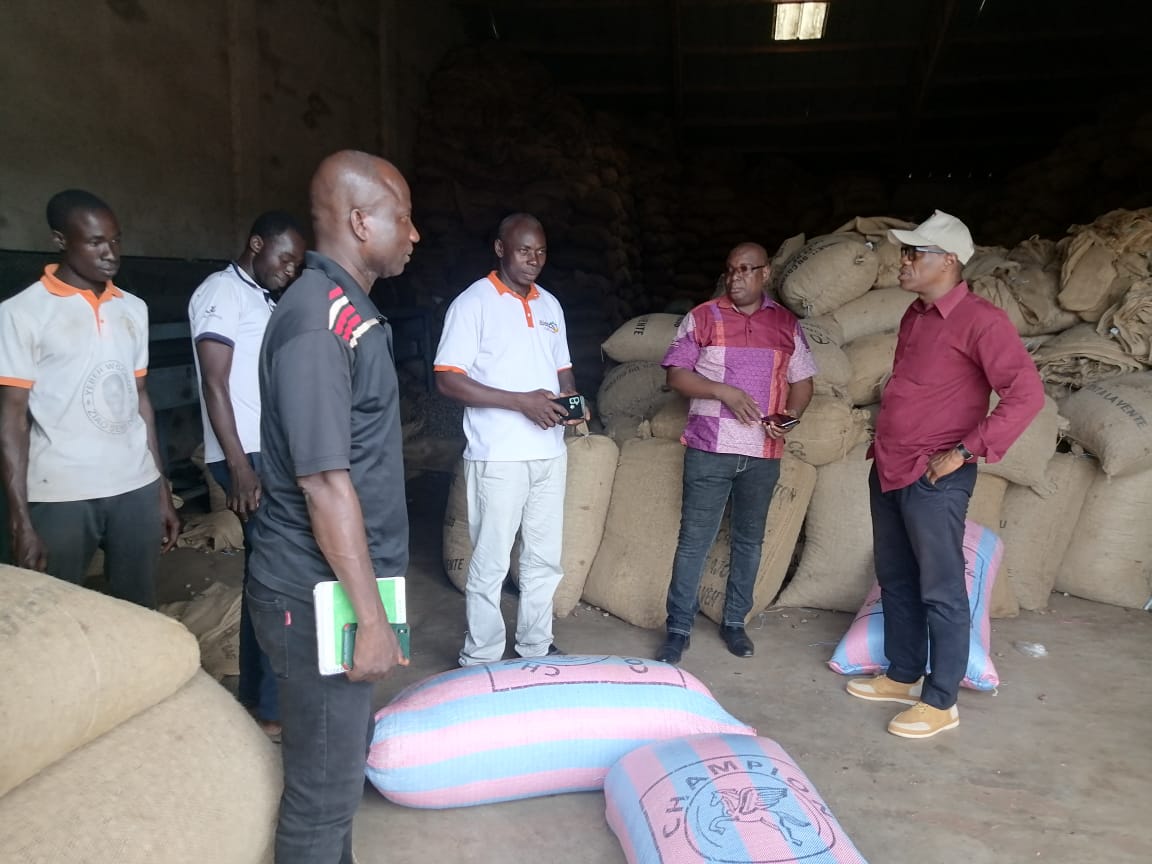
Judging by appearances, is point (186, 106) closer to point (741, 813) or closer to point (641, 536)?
point (641, 536)

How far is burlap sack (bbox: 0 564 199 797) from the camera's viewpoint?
1.22 metres

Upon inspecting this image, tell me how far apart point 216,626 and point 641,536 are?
143 centimetres

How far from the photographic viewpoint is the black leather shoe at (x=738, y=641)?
281cm

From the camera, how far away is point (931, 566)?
2.25m

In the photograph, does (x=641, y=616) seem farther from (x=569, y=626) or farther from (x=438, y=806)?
(x=438, y=806)

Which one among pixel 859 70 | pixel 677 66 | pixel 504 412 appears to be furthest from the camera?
pixel 859 70

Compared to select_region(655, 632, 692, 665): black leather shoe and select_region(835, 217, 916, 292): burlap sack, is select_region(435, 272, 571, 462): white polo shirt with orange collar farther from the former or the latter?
select_region(835, 217, 916, 292): burlap sack

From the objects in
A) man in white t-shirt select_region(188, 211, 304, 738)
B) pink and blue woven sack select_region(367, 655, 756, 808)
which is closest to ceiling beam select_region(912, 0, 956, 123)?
man in white t-shirt select_region(188, 211, 304, 738)

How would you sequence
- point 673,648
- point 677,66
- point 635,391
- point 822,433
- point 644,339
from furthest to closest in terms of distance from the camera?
point 677,66 < point 644,339 < point 635,391 < point 822,433 < point 673,648

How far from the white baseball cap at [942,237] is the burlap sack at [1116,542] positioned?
1515 mm

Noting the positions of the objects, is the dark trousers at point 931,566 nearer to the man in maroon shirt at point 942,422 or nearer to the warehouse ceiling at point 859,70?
the man in maroon shirt at point 942,422

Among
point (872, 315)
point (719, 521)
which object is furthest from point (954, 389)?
point (872, 315)

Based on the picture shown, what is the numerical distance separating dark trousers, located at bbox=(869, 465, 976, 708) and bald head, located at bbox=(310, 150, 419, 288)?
5.08 feet

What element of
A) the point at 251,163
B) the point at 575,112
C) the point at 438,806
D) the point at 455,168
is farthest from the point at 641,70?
the point at 438,806
